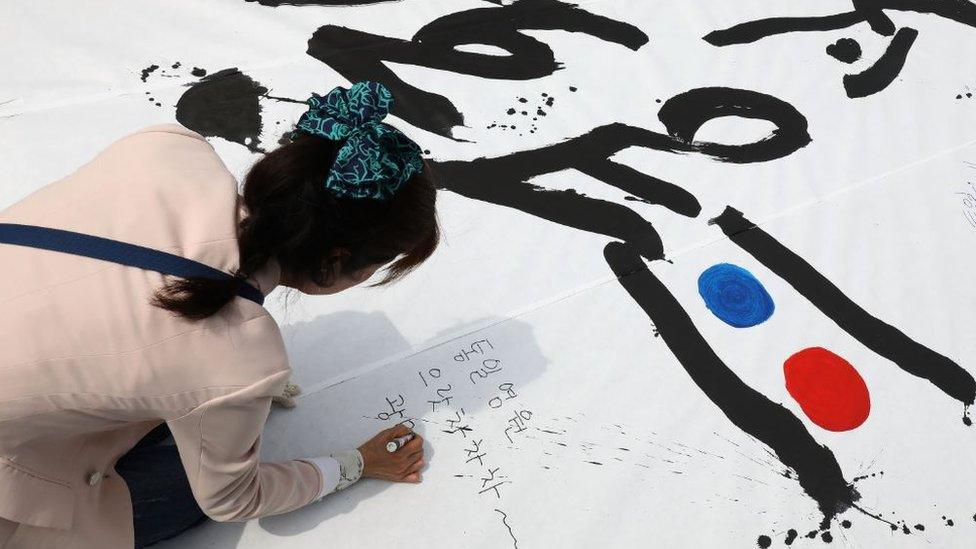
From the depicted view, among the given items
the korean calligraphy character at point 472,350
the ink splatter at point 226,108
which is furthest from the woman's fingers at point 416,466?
the ink splatter at point 226,108

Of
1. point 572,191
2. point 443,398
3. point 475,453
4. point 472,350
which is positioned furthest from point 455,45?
point 475,453

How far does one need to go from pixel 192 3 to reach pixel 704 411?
1566mm

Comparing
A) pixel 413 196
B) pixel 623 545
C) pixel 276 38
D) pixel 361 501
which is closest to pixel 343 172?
pixel 413 196

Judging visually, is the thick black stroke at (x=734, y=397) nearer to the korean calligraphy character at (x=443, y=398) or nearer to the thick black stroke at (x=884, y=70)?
the korean calligraphy character at (x=443, y=398)

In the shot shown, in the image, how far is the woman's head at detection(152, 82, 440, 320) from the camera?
721 millimetres

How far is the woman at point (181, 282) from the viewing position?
0.71m

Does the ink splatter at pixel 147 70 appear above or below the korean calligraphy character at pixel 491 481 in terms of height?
above

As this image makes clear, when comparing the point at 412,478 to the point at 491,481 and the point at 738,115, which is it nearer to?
the point at 491,481

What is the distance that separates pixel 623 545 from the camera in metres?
1.15

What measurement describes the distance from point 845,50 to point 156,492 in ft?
6.76

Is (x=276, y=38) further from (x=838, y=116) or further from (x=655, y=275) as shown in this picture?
(x=838, y=116)

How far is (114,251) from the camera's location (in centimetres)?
72

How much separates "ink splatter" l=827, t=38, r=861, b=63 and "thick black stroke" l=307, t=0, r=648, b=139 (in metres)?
0.56

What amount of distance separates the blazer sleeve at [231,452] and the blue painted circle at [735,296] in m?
0.94
